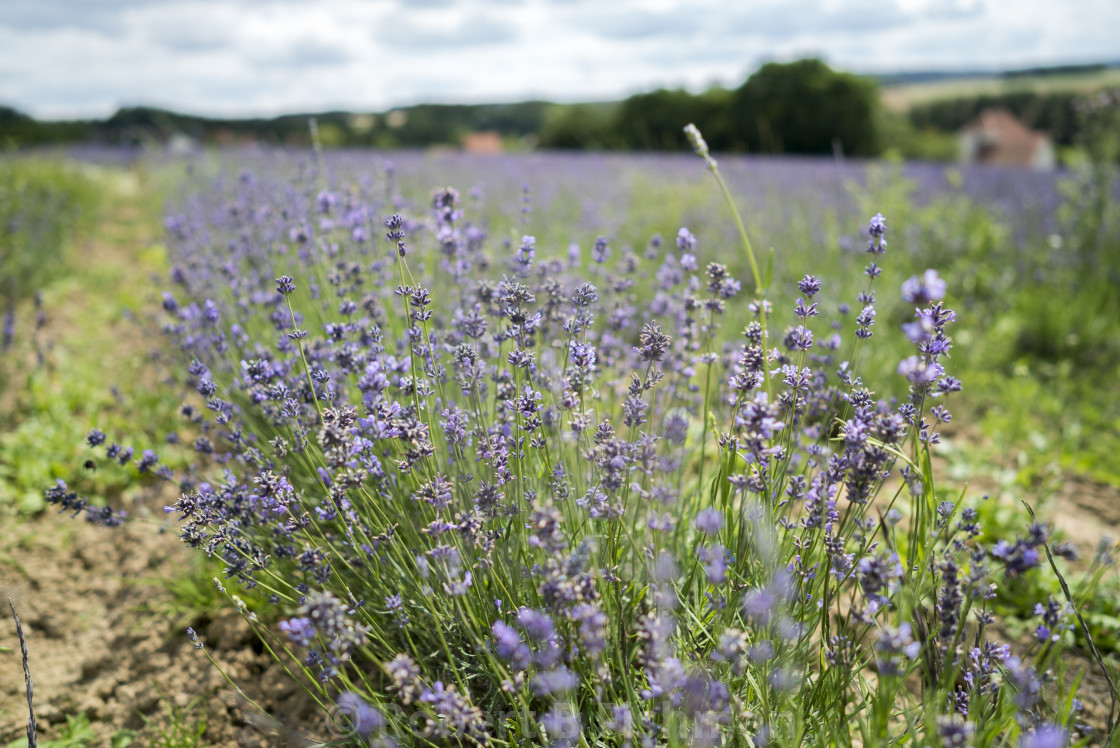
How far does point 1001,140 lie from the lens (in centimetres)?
3456

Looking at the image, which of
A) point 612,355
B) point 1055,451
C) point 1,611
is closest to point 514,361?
point 612,355

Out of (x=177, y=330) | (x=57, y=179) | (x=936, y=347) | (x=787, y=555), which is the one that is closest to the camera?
(x=936, y=347)

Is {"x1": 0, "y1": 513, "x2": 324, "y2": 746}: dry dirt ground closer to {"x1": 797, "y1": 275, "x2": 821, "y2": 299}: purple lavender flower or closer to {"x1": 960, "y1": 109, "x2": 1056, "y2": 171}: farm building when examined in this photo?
{"x1": 797, "y1": 275, "x2": 821, "y2": 299}: purple lavender flower

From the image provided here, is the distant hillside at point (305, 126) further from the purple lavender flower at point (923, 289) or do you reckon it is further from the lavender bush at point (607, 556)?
the purple lavender flower at point (923, 289)

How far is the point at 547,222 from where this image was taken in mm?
6262

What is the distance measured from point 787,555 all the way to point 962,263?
5101 millimetres

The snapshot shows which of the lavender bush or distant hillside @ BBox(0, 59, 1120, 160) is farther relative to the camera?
distant hillside @ BBox(0, 59, 1120, 160)

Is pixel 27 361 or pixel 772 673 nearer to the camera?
pixel 772 673

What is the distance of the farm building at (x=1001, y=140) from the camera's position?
3306cm

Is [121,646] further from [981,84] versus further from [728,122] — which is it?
[981,84]

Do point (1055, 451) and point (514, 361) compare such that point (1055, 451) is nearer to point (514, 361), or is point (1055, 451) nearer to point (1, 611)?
point (514, 361)

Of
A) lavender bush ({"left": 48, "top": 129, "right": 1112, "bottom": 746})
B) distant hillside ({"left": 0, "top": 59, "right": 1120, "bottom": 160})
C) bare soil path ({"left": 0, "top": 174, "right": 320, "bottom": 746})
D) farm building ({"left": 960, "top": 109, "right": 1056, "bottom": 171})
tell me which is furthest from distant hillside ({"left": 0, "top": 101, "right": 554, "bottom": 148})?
farm building ({"left": 960, "top": 109, "right": 1056, "bottom": 171})

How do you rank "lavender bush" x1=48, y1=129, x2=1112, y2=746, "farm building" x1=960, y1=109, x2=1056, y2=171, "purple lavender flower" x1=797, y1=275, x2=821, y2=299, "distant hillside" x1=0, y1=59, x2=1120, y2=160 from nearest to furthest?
1. "lavender bush" x1=48, y1=129, x2=1112, y2=746
2. "purple lavender flower" x1=797, y1=275, x2=821, y2=299
3. "distant hillside" x1=0, y1=59, x2=1120, y2=160
4. "farm building" x1=960, y1=109, x2=1056, y2=171

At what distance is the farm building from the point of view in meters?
33.1
